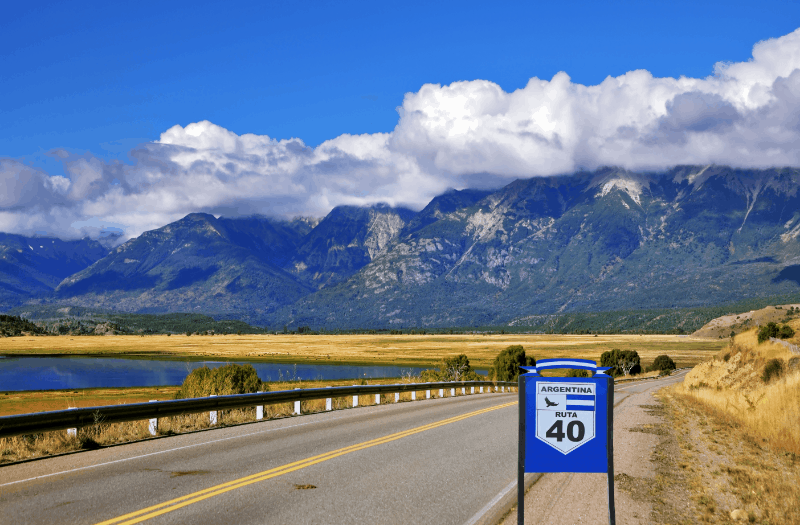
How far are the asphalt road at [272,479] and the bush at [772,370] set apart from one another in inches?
588

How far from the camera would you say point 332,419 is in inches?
784

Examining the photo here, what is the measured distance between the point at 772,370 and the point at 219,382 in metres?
23.3

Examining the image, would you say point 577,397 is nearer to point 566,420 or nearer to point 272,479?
point 566,420

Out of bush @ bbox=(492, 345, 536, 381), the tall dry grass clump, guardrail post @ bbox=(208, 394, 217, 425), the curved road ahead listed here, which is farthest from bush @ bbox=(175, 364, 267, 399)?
bush @ bbox=(492, 345, 536, 381)

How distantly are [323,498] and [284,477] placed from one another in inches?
62.7

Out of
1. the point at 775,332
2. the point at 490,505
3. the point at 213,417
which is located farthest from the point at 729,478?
the point at 775,332

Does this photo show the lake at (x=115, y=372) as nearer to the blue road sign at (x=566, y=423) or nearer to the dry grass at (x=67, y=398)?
the dry grass at (x=67, y=398)

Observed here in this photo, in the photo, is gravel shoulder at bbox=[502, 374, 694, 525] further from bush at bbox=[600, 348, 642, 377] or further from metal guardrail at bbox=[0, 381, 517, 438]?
bush at bbox=[600, 348, 642, 377]

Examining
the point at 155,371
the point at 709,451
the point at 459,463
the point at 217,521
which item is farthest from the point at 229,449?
the point at 155,371

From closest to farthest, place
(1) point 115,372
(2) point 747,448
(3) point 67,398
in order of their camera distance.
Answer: (2) point 747,448, (3) point 67,398, (1) point 115,372

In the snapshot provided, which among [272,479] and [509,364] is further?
[509,364]

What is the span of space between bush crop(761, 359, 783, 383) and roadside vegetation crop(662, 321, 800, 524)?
36 mm

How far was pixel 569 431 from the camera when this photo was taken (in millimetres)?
7129

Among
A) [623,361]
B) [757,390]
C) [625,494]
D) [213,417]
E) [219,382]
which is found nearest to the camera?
[625,494]
